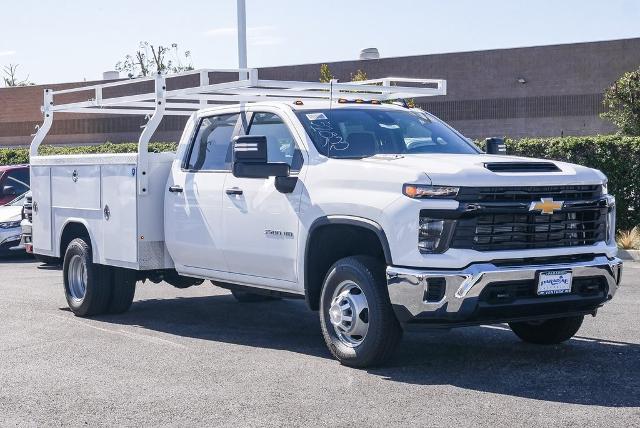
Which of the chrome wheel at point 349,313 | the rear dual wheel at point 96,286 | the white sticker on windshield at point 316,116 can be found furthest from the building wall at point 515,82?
the chrome wheel at point 349,313

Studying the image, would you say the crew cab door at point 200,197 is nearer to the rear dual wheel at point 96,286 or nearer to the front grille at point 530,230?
the rear dual wheel at point 96,286

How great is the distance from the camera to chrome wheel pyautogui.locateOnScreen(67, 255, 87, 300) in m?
11.3

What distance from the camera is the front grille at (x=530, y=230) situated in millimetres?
7371

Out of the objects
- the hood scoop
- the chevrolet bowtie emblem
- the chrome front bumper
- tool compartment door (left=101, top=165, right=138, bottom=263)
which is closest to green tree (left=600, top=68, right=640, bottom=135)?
tool compartment door (left=101, top=165, right=138, bottom=263)

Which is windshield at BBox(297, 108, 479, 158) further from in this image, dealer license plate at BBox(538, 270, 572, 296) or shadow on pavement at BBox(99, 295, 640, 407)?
dealer license plate at BBox(538, 270, 572, 296)

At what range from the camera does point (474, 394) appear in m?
7.05

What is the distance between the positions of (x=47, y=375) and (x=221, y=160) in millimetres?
2612

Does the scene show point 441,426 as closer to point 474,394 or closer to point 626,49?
point 474,394

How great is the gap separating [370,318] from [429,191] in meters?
1.06

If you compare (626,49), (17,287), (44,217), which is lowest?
(17,287)

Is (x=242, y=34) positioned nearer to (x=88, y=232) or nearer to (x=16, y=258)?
(x=16, y=258)

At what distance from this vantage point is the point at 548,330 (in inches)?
347

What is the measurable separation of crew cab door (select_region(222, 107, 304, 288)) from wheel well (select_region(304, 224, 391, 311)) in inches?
7.6

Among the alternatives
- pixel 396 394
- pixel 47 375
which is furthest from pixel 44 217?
pixel 396 394
